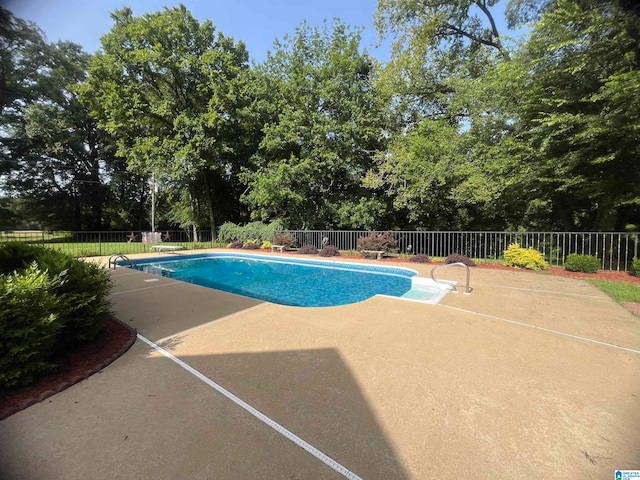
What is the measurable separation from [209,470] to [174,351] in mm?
1929

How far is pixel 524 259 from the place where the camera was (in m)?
9.00

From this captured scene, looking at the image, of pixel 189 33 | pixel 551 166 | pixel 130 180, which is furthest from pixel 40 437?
pixel 130 180

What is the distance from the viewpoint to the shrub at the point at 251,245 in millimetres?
16203

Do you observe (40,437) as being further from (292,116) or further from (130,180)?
(130,180)

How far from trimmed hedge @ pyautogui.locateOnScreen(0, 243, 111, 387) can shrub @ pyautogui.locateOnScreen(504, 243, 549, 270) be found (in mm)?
10673

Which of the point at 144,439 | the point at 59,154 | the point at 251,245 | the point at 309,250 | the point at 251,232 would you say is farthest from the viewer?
the point at 59,154

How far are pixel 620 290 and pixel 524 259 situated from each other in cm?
291

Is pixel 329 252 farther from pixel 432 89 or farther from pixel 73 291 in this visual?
pixel 73 291

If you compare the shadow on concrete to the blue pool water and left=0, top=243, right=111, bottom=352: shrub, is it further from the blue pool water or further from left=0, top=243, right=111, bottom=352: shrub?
the blue pool water

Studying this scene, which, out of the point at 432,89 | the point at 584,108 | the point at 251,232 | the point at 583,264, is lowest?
the point at 583,264

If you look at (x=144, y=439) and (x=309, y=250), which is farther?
(x=309, y=250)

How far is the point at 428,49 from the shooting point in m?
14.7

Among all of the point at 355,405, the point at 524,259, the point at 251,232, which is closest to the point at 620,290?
the point at 524,259

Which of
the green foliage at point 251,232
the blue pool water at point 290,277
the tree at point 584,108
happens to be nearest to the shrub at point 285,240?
the green foliage at point 251,232
